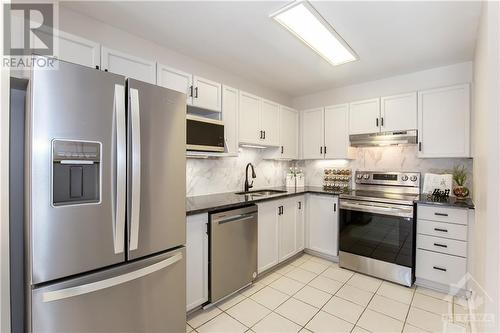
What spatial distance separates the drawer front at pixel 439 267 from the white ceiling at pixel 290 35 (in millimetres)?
2175

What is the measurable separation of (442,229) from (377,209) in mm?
605

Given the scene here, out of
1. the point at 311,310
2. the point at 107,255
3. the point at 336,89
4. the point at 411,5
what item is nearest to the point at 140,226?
the point at 107,255

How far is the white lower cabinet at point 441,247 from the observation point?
231 centimetres

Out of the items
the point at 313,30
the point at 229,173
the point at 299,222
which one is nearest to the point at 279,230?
the point at 299,222

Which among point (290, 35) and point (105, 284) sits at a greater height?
point (290, 35)

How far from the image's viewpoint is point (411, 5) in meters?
1.79

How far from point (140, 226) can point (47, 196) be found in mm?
492

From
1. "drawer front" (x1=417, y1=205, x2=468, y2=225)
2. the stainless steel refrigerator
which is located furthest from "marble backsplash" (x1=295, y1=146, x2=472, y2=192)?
the stainless steel refrigerator

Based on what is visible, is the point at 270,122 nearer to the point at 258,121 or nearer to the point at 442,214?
the point at 258,121

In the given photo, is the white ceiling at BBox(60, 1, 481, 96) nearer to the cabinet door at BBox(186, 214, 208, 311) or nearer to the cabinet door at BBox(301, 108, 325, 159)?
the cabinet door at BBox(301, 108, 325, 159)

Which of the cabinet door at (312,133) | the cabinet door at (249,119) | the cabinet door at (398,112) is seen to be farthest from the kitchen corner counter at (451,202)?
the cabinet door at (249,119)

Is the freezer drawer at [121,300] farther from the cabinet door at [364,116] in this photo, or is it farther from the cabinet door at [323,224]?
the cabinet door at [364,116]

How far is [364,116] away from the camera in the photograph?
3252 millimetres

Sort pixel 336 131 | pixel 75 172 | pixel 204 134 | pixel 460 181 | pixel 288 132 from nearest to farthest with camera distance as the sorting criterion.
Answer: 1. pixel 75 172
2. pixel 204 134
3. pixel 460 181
4. pixel 336 131
5. pixel 288 132
